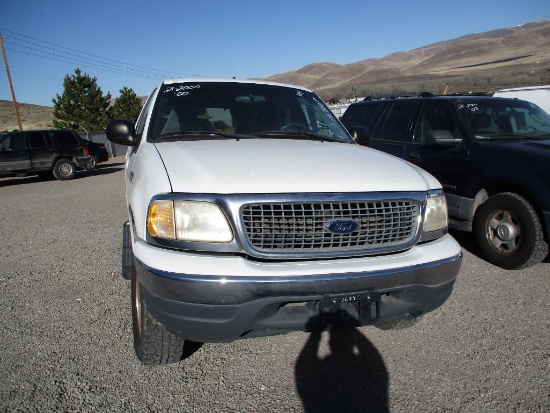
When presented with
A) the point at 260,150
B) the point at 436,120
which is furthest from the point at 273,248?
the point at 436,120

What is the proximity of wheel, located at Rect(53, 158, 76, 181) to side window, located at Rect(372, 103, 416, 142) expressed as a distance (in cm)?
1186

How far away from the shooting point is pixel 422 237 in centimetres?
240

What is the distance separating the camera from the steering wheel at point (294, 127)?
3385mm

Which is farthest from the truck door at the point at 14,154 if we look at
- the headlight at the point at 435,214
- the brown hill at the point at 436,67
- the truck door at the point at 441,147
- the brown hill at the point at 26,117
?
the brown hill at the point at 26,117

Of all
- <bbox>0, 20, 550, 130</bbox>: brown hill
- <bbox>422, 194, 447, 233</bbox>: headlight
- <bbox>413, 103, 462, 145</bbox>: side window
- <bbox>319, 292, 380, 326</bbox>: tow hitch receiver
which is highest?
<bbox>0, 20, 550, 130</bbox>: brown hill

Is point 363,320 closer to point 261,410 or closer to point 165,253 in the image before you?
point 261,410

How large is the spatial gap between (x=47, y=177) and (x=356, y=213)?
51.3ft

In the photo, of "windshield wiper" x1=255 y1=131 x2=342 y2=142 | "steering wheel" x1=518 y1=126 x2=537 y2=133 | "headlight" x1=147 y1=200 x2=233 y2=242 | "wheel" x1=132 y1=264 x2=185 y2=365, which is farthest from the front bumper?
"steering wheel" x1=518 y1=126 x2=537 y2=133

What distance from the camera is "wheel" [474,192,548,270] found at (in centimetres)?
394

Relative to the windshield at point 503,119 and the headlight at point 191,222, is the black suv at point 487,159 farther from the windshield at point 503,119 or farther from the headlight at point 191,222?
the headlight at point 191,222

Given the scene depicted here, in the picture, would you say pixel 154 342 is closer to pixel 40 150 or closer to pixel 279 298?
pixel 279 298

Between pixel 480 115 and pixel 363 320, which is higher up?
pixel 480 115

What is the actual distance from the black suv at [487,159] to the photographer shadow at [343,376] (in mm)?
1908

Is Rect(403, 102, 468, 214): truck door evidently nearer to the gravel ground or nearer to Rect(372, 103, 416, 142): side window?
Rect(372, 103, 416, 142): side window
